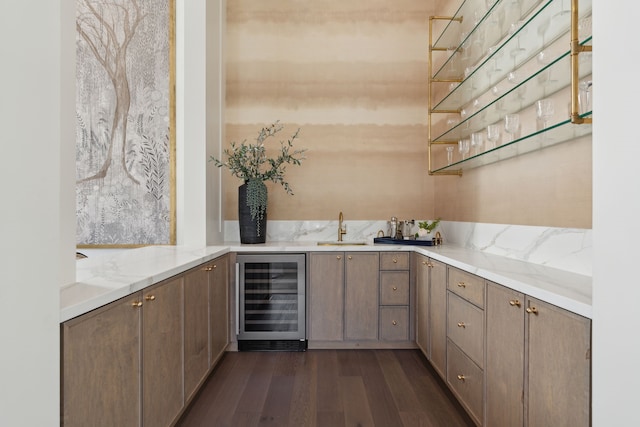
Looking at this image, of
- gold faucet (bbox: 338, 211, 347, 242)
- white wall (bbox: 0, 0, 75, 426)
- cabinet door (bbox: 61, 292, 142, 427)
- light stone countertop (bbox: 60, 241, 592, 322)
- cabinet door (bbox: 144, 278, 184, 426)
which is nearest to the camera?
white wall (bbox: 0, 0, 75, 426)

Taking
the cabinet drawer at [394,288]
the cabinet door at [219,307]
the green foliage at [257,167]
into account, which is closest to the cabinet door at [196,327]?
the cabinet door at [219,307]

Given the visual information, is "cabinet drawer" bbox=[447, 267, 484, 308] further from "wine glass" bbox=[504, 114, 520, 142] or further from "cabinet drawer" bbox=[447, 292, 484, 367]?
"wine glass" bbox=[504, 114, 520, 142]

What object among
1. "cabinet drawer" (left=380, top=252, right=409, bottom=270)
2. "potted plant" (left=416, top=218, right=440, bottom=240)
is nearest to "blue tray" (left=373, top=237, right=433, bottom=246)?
"cabinet drawer" (left=380, top=252, right=409, bottom=270)

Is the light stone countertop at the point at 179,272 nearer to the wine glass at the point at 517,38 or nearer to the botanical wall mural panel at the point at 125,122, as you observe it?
the botanical wall mural panel at the point at 125,122

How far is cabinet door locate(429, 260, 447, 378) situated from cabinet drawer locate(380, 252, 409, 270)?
431 mm

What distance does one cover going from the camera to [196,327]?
91.4 inches

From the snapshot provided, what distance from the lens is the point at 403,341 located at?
10.5 ft

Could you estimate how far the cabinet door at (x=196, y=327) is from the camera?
7.04ft

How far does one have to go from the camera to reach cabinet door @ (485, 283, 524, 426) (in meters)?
1.54

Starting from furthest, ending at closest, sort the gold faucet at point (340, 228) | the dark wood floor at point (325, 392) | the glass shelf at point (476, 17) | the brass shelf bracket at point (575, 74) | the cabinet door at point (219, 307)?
1. the gold faucet at point (340, 228)
2. the cabinet door at point (219, 307)
3. the glass shelf at point (476, 17)
4. the dark wood floor at point (325, 392)
5. the brass shelf bracket at point (575, 74)

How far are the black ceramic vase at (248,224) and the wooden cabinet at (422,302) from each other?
1.30 m

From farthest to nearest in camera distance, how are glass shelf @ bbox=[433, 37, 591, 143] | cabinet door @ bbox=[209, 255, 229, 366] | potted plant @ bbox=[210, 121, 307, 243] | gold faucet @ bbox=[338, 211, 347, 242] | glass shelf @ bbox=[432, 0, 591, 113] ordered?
gold faucet @ bbox=[338, 211, 347, 242] → potted plant @ bbox=[210, 121, 307, 243] → cabinet door @ bbox=[209, 255, 229, 366] → glass shelf @ bbox=[432, 0, 591, 113] → glass shelf @ bbox=[433, 37, 591, 143]

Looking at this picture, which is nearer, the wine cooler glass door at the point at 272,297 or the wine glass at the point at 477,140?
the wine glass at the point at 477,140

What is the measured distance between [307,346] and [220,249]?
1069 millimetres
